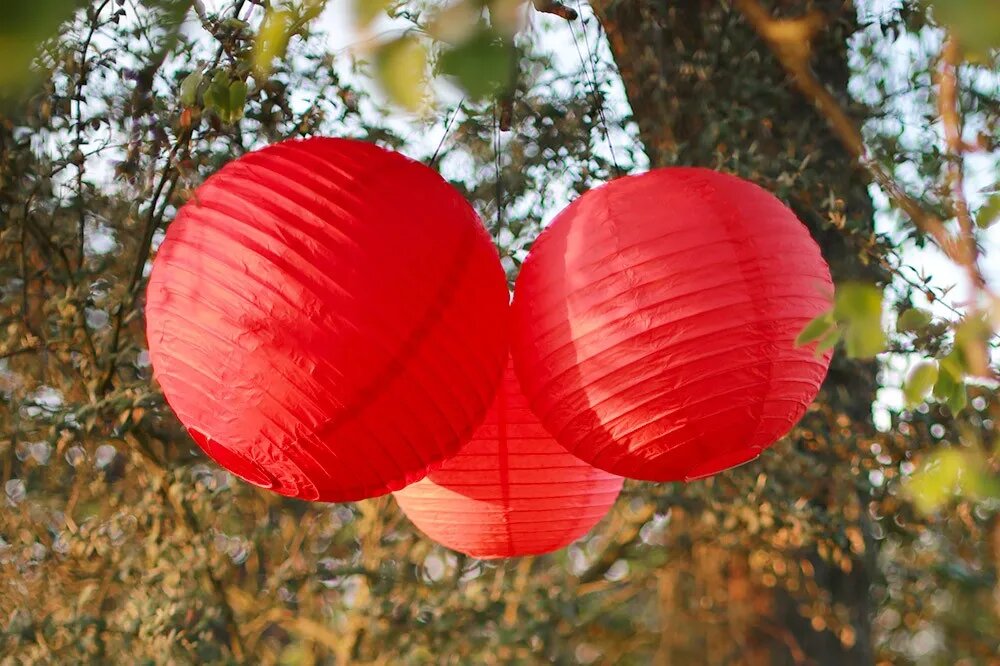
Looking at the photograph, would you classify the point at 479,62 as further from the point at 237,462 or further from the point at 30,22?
the point at 237,462

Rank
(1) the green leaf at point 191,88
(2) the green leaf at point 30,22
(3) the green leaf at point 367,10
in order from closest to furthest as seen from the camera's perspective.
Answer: (2) the green leaf at point 30,22
(3) the green leaf at point 367,10
(1) the green leaf at point 191,88

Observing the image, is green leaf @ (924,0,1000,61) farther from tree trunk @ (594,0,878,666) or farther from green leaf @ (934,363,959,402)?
tree trunk @ (594,0,878,666)

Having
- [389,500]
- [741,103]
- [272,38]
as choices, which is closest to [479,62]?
[272,38]

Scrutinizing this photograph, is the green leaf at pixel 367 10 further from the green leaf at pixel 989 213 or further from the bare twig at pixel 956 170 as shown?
the green leaf at pixel 989 213

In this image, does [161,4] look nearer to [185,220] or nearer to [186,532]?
[185,220]

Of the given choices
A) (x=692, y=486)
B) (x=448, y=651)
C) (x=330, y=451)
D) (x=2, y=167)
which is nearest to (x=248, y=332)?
(x=330, y=451)

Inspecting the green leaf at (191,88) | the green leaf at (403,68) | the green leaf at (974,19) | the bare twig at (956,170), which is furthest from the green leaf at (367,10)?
the green leaf at (191,88)
